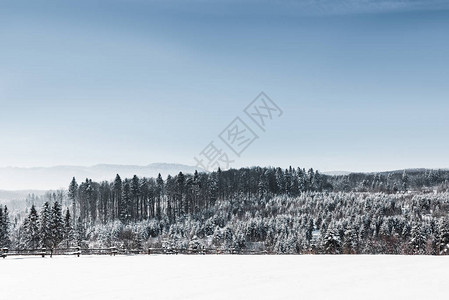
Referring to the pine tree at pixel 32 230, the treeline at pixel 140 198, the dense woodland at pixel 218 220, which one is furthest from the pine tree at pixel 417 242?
the treeline at pixel 140 198

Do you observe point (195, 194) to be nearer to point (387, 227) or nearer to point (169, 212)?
point (169, 212)

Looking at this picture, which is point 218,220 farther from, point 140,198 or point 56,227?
point 56,227

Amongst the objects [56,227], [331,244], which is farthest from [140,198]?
[331,244]

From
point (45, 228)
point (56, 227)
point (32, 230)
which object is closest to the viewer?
point (45, 228)

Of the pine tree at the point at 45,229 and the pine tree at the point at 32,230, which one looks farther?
the pine tree at the point at 32,230

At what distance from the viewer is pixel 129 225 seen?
469 ft
